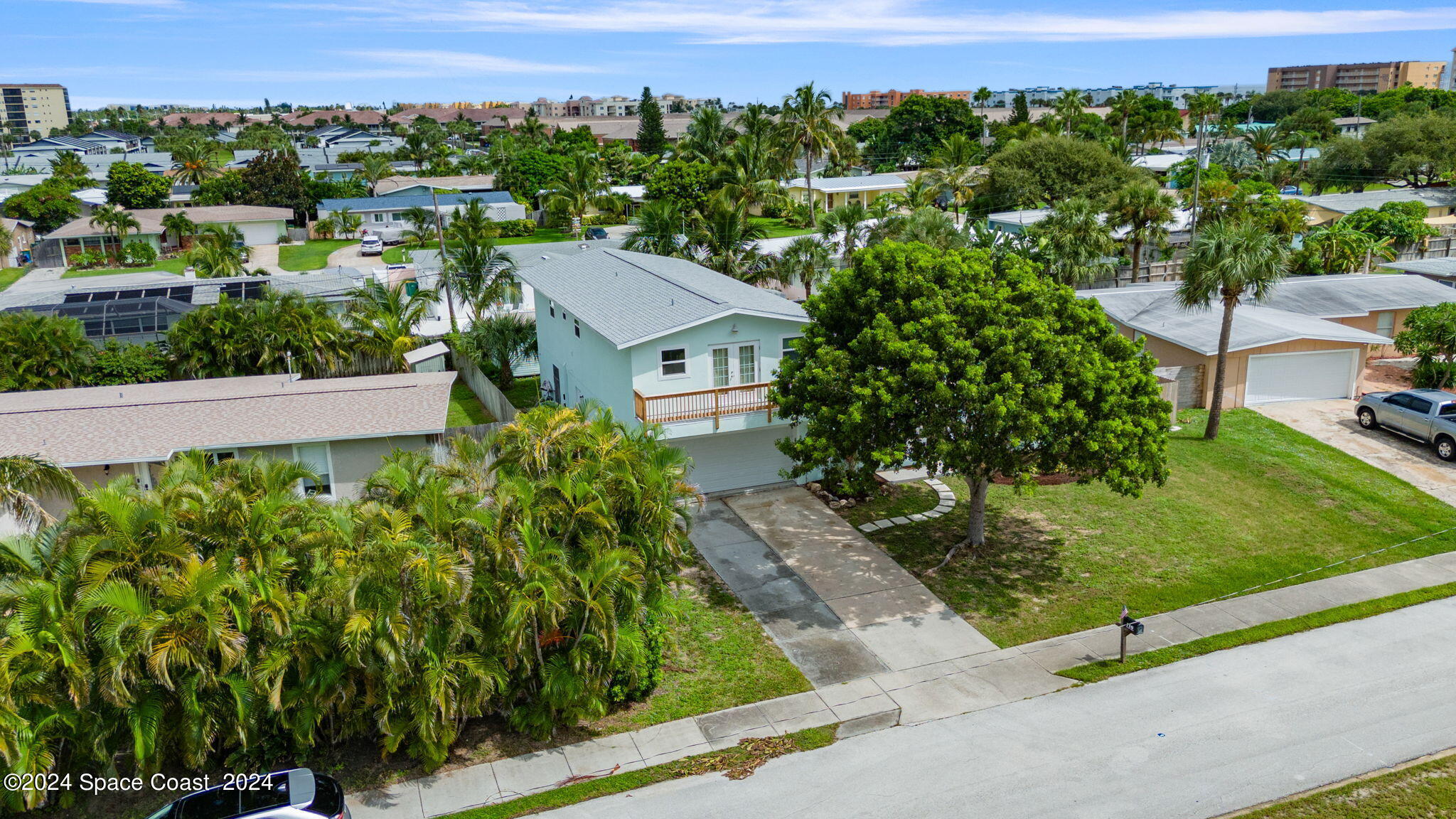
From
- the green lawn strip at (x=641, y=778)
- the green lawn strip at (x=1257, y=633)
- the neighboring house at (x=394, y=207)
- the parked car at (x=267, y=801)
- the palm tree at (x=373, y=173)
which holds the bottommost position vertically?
the green lawn strip at (x=641, y=778)

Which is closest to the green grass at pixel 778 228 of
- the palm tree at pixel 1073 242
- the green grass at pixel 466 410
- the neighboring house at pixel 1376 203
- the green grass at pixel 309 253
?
the green grass at pixel 309 253

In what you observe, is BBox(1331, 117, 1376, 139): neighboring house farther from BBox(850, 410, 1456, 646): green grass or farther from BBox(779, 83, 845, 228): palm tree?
BBox(850, 410, 1456, 646): green grass

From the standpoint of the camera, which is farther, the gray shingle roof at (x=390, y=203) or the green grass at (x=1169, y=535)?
the gray shingle roof at (x=390, y=203)

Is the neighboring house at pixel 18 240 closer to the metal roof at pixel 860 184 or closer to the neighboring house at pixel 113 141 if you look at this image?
the metal roof at pixel 860 184

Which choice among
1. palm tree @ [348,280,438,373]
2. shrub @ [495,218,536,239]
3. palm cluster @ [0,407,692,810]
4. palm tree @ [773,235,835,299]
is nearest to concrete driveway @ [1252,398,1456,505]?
palm tree @ [773,235,835,299]

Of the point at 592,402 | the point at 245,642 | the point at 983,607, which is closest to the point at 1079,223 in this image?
the point at 983,607

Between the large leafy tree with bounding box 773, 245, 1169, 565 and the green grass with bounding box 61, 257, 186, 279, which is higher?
the large leafy tree with bounding box 773, 245, 1169, 565
